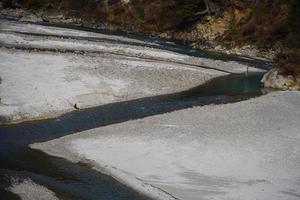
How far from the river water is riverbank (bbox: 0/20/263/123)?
1413 millimetres

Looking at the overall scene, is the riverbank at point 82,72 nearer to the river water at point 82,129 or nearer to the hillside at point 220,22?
the river water at point 82,129

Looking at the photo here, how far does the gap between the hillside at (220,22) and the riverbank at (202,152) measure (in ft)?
43.8

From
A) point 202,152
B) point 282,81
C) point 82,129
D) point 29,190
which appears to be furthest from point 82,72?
point 29,190

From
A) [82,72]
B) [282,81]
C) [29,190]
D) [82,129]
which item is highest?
[282,81]

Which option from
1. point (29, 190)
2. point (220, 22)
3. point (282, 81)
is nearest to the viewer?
point (29, 190)

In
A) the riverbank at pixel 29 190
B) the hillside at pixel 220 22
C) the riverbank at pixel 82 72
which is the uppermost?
the hillside at pixel 220 22

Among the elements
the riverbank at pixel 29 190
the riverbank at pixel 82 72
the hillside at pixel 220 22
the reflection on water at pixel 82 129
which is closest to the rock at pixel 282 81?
the hillside at pixel 220 22

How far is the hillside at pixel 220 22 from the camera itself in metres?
52.3

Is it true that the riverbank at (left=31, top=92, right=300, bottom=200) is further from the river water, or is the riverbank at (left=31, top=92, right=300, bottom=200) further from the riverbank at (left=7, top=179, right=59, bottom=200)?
the riverbank at (left=7, top=179, right=59, bottom=200)

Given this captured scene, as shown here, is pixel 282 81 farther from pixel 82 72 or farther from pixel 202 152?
pixel 202 152

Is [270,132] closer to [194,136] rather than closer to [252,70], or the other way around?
[194,136]

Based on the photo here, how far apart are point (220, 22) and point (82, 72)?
107 feet

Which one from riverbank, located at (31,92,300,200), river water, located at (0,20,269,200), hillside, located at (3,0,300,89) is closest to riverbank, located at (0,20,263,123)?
river water, located at (0,20,269,200)

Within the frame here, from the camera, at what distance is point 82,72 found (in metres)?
39.5
